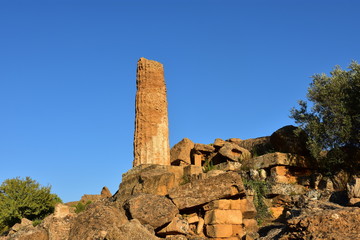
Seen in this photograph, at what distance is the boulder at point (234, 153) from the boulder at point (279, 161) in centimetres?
121

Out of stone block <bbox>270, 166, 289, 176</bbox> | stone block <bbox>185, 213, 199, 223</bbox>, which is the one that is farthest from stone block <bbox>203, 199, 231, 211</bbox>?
stone block <bbox>270, 166, 289, 176</bbox>

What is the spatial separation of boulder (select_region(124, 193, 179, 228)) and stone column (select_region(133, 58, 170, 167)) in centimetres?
Answer: 564

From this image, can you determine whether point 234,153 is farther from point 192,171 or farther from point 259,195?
point 259,195

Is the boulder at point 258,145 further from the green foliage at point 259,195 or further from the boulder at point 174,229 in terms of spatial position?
the boulder at point 174,229

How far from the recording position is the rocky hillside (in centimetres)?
680

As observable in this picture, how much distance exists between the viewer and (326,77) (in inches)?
628

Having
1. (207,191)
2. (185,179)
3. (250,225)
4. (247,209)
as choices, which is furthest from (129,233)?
(185,179)

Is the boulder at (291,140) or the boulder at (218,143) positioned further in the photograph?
the boulder at (218,143)

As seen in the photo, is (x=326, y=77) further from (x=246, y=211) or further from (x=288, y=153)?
(x=246, y=211)

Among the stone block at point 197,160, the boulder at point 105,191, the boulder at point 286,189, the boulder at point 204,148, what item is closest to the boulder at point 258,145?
the boulder at point 204,148

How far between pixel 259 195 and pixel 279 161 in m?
1.80

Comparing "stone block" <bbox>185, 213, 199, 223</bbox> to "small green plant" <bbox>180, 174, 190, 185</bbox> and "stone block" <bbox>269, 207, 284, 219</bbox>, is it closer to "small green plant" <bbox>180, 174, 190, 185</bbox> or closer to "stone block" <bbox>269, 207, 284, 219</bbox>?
"stone block" <bbox>269, 207, 284, 219</bbox>

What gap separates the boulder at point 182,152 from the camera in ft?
58.5

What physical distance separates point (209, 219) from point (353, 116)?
6.97 m
